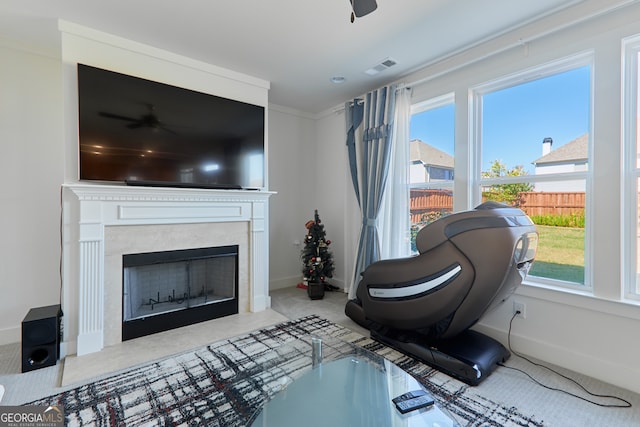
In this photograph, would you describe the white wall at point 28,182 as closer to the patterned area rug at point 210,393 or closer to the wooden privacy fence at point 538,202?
the patterned area rug at point 210,393

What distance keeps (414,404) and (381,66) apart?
2.99 meters

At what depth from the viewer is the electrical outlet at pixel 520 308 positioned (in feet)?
7.85

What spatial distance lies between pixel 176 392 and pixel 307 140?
144 inches

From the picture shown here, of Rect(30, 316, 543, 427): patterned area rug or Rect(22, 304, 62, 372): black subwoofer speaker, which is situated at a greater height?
Rect(22, 304, 62, 372): black subwoofer speaker

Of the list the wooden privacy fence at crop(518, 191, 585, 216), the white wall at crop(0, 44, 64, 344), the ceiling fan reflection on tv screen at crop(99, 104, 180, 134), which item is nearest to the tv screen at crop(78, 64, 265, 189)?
the ceiling fan reflection on tv screen at crop(99, 104, 180, 134)

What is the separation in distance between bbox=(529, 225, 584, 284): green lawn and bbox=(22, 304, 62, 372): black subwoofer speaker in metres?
3.87

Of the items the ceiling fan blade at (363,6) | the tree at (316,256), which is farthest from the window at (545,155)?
the tree at (316,256)

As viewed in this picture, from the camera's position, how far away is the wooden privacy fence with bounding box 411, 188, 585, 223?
2.26 m

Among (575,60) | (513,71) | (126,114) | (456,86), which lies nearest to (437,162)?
(456,86)

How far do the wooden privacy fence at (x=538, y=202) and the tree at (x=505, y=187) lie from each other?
39mm

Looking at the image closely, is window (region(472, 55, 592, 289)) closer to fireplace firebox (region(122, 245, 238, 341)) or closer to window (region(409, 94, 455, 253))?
window (region(409, 94, 455, 253))

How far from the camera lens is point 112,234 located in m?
2.54

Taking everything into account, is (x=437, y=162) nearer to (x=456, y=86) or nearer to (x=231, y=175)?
(x=456, y=86)

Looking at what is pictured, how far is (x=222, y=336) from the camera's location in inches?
106
